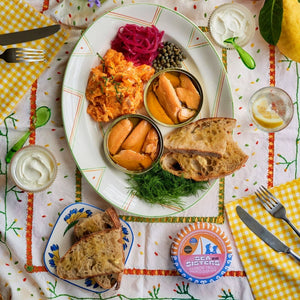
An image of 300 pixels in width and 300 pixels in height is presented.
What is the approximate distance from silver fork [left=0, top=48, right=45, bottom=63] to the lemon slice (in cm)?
141

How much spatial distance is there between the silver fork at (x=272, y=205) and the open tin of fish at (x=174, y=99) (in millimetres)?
678

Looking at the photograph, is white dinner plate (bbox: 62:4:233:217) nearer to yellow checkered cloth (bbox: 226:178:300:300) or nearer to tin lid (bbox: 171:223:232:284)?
tin lid (bbox: 171:223:232:284)

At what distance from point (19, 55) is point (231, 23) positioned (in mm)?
1313

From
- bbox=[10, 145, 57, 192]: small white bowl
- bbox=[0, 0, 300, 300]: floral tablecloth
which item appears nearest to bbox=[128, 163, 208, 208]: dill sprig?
bbox=[0, 0, 300, 300]: floral tablecloth

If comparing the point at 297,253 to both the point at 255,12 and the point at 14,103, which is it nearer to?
the point at 255,12

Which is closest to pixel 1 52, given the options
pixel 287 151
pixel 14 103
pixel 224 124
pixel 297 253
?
pixel 14 103

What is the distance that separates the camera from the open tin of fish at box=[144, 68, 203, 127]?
2.43 metres

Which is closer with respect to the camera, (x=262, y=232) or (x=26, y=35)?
(x=26, y=35)

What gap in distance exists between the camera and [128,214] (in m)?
2.54

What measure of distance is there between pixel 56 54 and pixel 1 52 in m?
0.34

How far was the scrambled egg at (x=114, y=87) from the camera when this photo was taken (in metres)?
2.35

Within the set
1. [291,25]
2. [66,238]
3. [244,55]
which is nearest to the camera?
[291,25]

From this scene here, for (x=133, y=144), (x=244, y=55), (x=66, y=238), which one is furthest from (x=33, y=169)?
(x=244, y=55)

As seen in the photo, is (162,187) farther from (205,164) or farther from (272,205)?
(272,205)
